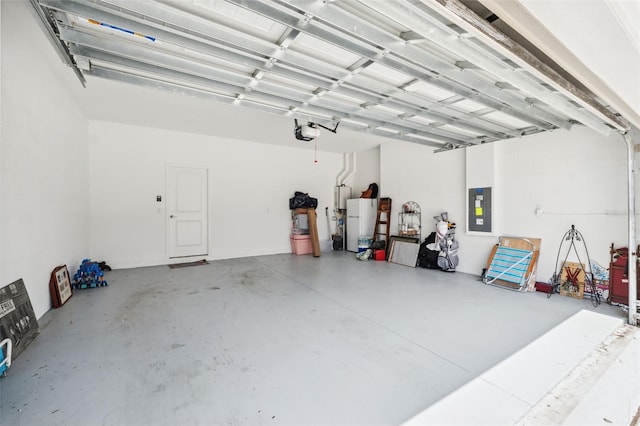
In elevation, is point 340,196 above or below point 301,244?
above

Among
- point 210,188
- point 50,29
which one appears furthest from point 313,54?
point 210,188

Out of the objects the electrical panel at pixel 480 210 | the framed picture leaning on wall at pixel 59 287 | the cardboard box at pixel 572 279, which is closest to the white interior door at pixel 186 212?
the framed picture leaning on wall at pixel 59 287

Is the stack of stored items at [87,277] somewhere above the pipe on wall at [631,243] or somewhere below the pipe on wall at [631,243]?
below

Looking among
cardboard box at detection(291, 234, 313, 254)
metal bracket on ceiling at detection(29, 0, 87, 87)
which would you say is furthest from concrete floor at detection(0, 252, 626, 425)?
cardboard box at detection(291, 234, 313, 254)

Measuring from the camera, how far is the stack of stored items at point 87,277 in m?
3.97

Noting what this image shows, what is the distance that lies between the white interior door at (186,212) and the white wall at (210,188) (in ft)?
0.48

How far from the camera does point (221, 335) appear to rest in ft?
8.36

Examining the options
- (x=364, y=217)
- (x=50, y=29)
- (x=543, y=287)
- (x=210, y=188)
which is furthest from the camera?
(x=364, y=217)

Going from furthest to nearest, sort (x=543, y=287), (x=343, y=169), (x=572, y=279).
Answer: (x=343, y=169) < (x=543, y=287) < (x=572, y=279)

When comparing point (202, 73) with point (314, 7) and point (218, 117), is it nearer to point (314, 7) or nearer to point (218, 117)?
point (314, 7)

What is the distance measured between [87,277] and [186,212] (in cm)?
234

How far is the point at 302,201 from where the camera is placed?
23.4 ft

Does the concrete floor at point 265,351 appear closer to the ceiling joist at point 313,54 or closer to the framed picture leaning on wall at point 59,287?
the framed picture leaning on wall at point 59,287

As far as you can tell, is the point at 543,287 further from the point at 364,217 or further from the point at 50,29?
the point at 50,29
